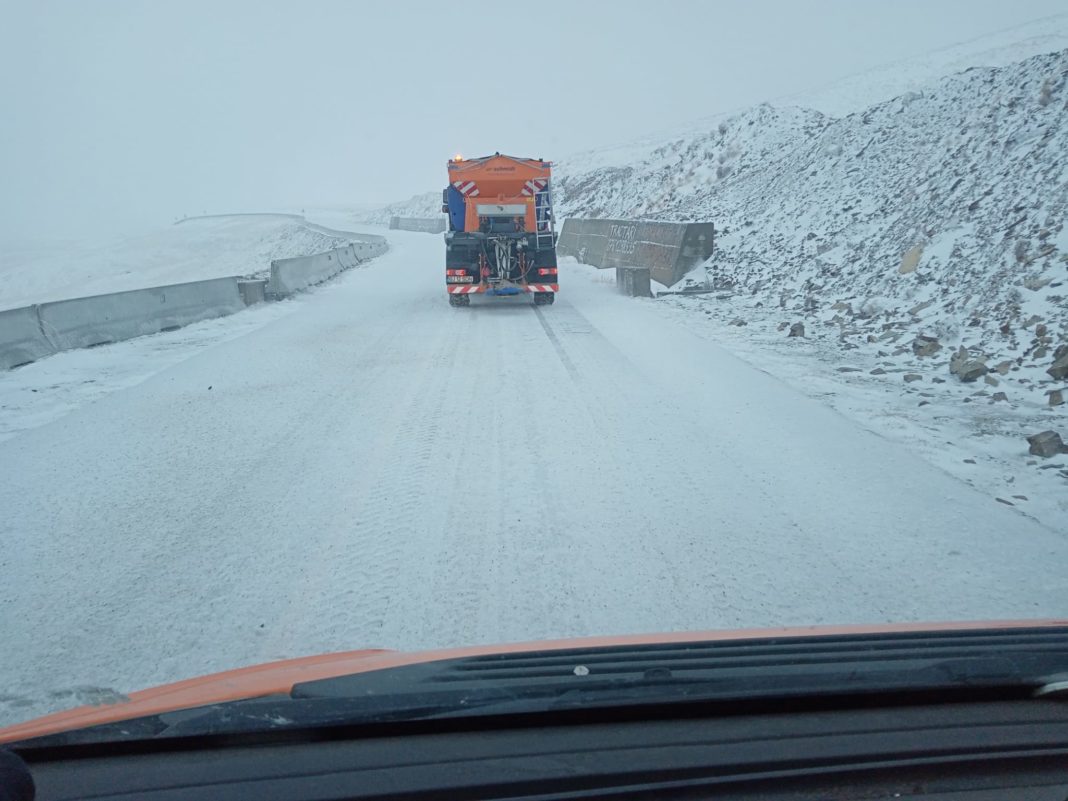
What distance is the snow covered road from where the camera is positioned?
4180 millimetres

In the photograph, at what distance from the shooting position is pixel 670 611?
4.28 metres

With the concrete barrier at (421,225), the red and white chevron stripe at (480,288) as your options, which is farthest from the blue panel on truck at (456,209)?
the concrete barrier at (421,225)

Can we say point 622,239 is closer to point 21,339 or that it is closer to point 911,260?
point 911,260

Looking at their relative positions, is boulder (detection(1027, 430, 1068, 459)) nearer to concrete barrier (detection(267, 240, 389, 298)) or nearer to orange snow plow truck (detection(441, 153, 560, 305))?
orange snow plow truck (detection(441, 153, 560, 305))

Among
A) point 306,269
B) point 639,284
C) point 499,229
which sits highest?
point 499,229

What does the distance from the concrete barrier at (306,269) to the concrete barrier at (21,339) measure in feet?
23.6

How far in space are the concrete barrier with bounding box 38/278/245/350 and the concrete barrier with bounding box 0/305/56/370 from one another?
17 centimetres

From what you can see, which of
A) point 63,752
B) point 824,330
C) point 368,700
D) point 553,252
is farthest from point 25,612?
point 553,252

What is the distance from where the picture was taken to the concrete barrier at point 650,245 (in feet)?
68.1

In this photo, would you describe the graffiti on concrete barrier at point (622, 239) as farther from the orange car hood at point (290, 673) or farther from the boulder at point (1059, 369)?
the orange car hood at point (290, 673)

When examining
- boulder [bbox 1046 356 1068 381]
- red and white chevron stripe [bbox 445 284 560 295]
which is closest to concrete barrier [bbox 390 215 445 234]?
red and white chevron stripe [bbox 445 284 560 295]

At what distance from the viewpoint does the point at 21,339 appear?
1097 centimetres

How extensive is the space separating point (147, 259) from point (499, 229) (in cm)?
3615

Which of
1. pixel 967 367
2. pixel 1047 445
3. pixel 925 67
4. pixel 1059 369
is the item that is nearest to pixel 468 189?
pixel 967 367
